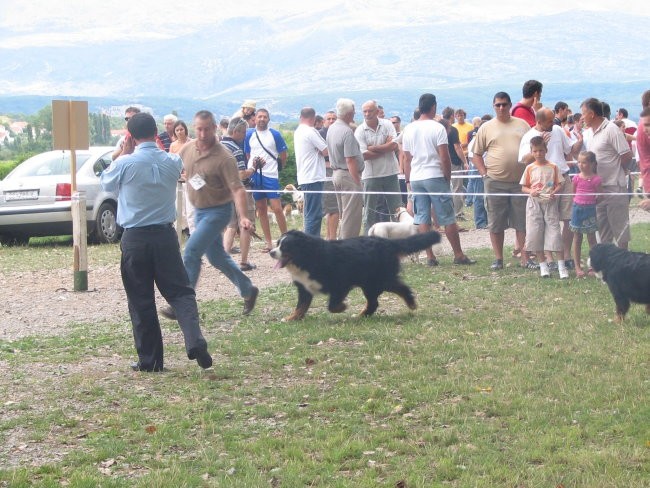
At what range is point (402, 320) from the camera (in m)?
9.41

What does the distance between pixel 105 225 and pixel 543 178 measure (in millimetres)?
9139

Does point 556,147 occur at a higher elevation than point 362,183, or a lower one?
higher

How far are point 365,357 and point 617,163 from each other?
16.0ft

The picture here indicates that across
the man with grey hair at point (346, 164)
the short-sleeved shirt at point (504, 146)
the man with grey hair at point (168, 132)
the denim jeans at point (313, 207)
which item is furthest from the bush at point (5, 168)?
the short-sleeved shirt at point (504, 146)

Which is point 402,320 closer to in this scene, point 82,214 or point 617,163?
point 617,163

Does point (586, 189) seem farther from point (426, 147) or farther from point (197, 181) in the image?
point (197, 181)

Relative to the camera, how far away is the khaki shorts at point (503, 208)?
40.5ft

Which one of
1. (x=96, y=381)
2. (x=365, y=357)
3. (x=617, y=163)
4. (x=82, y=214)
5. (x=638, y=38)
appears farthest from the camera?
(x=638, y=38)

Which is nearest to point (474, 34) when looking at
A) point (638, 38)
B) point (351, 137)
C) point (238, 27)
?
point (638, 38)

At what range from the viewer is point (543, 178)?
1159 cm

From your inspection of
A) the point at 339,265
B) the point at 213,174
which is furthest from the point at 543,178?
the point at 213,174

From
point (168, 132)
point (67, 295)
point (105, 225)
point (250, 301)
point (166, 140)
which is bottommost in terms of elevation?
point (67, 295)

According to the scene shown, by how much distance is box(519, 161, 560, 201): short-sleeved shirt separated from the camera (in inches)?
455

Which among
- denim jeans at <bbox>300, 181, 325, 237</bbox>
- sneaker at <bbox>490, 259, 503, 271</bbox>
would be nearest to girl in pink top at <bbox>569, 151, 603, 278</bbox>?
sneaker at <bbox>490, 259, 503, 271</bbox>
